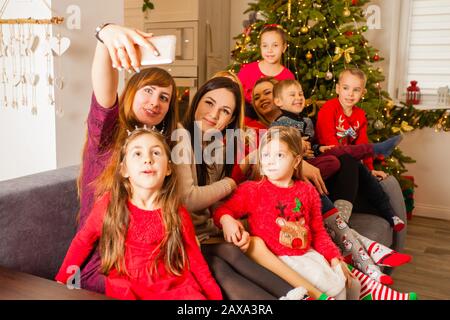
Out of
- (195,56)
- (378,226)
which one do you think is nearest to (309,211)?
(378,226)

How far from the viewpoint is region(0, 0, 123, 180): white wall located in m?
2.53

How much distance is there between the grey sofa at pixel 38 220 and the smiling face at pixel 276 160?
2.35 feet

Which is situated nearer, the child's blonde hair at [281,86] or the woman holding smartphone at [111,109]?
the woman holding smartphone at [111,109]

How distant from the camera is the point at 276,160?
5.78 ft

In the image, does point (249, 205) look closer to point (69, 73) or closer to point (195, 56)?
point (69, 73)

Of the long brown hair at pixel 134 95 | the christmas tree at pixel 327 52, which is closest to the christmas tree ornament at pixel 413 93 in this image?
the christmas tree at pixel 327 52

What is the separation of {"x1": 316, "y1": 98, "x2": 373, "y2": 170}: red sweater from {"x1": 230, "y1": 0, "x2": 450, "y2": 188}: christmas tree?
424 mm

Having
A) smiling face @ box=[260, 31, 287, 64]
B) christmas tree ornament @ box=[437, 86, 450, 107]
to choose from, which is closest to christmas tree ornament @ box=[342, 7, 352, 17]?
smiling face @ box=[260, 31, 287, 64]

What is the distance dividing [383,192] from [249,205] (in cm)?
120

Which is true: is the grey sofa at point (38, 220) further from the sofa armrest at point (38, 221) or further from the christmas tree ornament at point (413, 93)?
the christmas tree ornament at point (413, 93)

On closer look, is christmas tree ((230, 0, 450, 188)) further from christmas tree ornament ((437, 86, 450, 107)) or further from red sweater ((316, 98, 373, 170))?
christmas tree ornament ((437, 86, 450, 107))

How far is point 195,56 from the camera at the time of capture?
5102 mm

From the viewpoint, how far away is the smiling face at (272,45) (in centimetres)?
328
